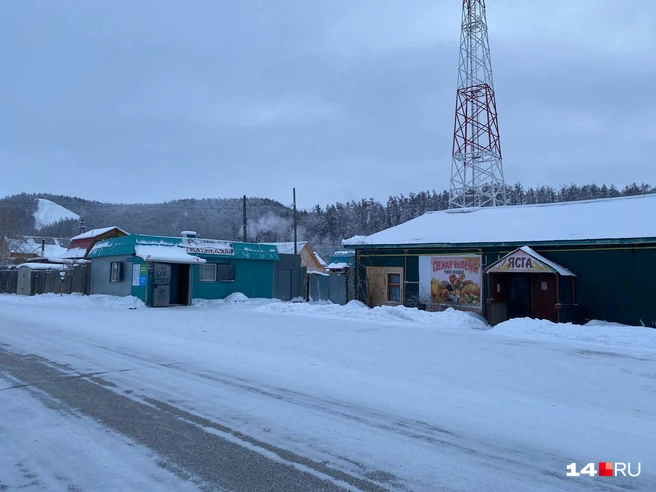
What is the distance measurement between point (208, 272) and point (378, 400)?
21662mm

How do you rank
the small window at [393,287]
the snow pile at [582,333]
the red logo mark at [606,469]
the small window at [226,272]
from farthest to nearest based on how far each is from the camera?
1. the small window at [226,272]
2. the small window at [393,287]
3. the snow pile at [582,333]
4. the red logo mark at [606,469]

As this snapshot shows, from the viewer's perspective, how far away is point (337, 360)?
1010 cm

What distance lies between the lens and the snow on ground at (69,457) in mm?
4402

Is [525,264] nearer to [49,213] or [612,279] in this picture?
[612,279]

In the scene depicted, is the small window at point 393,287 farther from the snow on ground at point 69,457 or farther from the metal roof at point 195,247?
the snow on ground at point 69,457

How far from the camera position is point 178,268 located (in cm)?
2680

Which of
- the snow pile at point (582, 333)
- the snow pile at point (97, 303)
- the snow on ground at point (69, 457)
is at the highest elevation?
the snow pile at point (97, 303)

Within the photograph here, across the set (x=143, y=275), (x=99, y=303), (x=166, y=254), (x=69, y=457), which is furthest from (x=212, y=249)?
(x=69, y=457)

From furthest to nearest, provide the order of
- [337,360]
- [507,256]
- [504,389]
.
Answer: [507,256] → [337,360] → [504,389]

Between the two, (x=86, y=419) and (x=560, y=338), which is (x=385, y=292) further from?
(x=86, y=419)

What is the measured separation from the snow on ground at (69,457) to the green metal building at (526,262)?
1565 centimetres

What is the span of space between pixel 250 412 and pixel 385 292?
1725 centimetres

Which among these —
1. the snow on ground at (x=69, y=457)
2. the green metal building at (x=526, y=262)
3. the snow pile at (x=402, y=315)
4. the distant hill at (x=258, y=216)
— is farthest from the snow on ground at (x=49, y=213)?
the snow on ground at (x=69, y=457)

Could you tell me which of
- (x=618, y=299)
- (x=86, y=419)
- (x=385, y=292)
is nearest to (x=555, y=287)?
(x=618, y=299)
